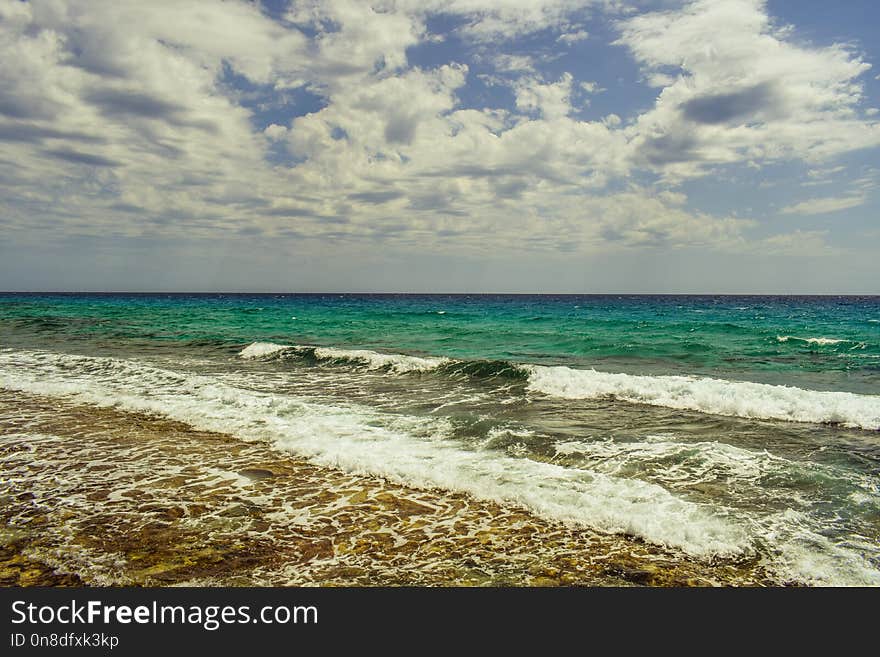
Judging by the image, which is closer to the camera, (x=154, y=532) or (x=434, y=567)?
(x=434, y=567)

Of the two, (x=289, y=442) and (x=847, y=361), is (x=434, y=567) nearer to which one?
(x=289, y=442)

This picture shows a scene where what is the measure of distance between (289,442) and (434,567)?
4.99m

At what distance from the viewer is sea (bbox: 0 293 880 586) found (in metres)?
4.85

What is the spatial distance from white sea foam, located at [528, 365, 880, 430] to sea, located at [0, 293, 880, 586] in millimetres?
66

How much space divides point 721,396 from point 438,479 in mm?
9190

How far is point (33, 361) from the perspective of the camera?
19234mm

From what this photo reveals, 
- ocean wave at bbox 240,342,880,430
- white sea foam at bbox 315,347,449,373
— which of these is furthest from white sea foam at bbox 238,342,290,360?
ocean wave at bbox 240,342,880,430

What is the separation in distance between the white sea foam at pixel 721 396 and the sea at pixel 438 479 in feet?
0.22

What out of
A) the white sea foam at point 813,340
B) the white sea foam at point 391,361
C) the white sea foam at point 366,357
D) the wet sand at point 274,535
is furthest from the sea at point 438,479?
the white sea foam at point 813,340

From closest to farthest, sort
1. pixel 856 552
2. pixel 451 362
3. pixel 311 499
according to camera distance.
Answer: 1. pixel 856 552
2. pixel 311 499
3. pixel 451 362

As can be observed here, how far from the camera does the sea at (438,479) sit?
4848 mm

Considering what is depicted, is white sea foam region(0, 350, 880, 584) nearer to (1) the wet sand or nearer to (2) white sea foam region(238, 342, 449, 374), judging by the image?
(1) the wet sand

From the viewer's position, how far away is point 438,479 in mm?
7207

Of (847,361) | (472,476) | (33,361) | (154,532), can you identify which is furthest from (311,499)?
(847,361)
